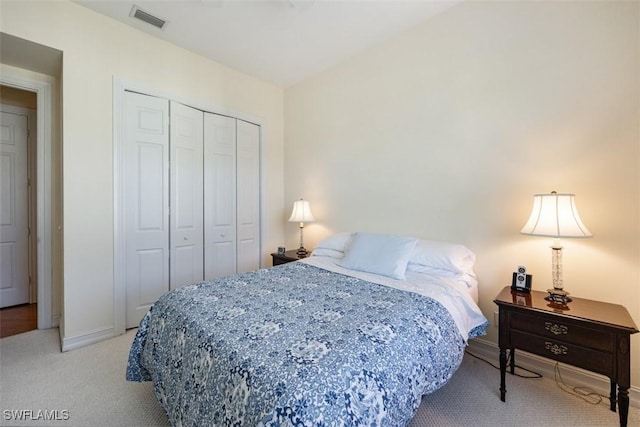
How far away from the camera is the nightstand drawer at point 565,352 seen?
1425 millimetres

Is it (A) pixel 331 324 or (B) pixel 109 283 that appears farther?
(B) pixel 109 283

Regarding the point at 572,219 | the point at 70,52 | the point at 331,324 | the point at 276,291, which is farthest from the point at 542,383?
the point at 70,52

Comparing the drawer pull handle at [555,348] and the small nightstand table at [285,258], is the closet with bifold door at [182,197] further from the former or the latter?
the drawer pull handle at [555,348]

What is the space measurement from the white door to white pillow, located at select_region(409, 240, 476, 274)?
4.46 metres

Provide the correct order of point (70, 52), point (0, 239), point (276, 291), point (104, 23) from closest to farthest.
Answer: point (276, 291) → point (70, 52) → point (104, 23) → point (0, 239)

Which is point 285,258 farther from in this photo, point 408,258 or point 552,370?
point 552,370

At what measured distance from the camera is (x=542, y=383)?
1869mm

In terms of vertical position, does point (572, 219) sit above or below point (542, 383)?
above

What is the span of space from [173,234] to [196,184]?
1.94 feet

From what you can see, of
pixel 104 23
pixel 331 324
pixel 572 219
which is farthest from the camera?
pixel 104 23

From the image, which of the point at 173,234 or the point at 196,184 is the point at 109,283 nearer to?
the point at 173,234

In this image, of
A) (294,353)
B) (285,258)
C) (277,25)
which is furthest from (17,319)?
(277,25)

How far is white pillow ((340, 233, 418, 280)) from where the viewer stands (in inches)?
83.4

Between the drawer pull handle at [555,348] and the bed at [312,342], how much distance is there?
367 mm
